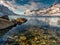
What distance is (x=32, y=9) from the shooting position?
19.8 ft

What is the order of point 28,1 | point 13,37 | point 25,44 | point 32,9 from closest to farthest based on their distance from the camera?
point 25,44 → point 13,37 → point 32,9 → point 28,1

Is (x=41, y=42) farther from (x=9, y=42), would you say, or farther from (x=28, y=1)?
(x=28, y=1)

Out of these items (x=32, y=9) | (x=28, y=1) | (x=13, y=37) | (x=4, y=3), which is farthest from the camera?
(x=28, y=1)

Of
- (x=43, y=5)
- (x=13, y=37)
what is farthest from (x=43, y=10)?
(x=13, y=37)

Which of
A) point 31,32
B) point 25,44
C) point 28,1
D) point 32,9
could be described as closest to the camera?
point 25,44

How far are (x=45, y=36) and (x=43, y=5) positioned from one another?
10.7 feet

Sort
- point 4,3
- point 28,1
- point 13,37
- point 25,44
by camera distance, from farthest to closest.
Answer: point 28,1, point 4,3, point 13,37, point 25,44

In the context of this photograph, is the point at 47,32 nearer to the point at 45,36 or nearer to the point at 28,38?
the point at 45,36

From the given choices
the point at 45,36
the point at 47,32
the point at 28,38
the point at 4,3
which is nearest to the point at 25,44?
the point at 28,38

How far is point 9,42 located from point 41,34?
0.69m

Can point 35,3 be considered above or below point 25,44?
above

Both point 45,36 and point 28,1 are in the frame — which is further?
point 28,1

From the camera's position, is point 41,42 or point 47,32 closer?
point 41,42

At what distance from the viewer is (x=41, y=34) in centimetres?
324
